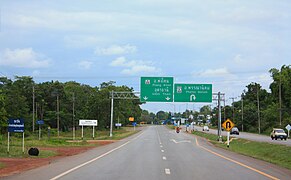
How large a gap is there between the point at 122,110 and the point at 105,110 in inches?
881

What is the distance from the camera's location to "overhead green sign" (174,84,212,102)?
55625 mm

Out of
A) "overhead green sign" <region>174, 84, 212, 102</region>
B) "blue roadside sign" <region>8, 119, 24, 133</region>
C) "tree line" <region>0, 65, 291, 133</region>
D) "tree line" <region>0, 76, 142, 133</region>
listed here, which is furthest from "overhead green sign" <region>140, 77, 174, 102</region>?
"tree line" <region>0, 76, 142, 133</region>

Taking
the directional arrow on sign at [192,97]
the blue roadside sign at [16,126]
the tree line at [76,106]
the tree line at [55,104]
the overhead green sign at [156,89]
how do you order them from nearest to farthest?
the blue roadside sign at [16,126] → the overhead green sign at [156,89] → the directional arrow on sign at [192,97] → the tree line at [76,106] → the tree line at [55,104]

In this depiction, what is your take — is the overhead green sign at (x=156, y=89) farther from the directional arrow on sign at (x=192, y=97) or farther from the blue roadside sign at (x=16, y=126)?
the blue roadside sign at (x=16, y=126)

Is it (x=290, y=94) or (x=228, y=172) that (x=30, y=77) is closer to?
(x=290, y=94)

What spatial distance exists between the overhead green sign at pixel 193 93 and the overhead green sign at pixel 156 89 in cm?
91

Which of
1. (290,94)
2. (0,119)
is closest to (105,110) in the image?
(290,94)

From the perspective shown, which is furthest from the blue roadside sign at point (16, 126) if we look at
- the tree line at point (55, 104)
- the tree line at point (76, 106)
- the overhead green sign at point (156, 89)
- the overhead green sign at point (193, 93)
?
the tree line at point (55, 104)

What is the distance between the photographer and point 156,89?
2194 inches

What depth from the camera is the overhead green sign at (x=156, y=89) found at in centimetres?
5550

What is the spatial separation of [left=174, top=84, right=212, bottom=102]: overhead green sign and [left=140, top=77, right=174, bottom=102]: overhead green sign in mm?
914

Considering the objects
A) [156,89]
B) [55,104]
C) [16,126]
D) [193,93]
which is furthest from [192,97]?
[55,104]

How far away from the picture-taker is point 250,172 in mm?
18734

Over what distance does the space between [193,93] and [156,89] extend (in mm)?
4776
